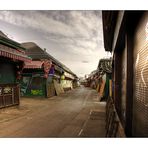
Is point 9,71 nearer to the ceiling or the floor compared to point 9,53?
nearer to the floor

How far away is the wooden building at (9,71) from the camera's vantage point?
25.6 ft

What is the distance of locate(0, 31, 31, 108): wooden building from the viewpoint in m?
7.79

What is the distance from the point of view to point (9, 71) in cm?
872

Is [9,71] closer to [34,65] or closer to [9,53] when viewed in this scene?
[9,53]

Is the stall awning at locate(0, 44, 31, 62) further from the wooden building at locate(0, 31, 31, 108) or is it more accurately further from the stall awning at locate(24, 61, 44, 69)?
the stall awning at locate(24, 61, 44, 69)

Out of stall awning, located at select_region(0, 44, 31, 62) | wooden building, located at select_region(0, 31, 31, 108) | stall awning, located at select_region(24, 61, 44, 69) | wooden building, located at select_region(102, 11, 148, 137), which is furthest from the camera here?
stall awning, located at select_region(24, 61, 44, 69)

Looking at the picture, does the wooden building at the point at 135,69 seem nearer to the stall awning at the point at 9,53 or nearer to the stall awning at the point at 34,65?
the stall awning at the point at 9,53

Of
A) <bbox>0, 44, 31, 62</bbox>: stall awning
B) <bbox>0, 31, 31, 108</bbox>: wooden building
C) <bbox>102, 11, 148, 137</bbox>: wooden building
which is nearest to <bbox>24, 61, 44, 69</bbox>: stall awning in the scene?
<bbox>0, 31, 31, 108</bbox>: wooden building

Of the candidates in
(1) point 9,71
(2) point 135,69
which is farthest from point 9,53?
(2) point 135,69

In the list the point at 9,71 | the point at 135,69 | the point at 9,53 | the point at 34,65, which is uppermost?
the point at 9,53

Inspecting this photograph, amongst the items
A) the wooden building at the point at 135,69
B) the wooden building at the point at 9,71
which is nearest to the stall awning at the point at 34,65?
the wooden building at the point at 9,71

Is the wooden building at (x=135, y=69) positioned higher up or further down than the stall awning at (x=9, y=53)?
further down
